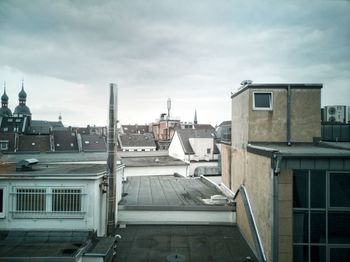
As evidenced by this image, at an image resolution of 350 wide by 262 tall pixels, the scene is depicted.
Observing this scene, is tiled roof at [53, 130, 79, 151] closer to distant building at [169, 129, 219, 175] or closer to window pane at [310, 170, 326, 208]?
distant building at [169, 129, 219, 175]

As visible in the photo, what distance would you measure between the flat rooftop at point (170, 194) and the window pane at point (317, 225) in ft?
17.1

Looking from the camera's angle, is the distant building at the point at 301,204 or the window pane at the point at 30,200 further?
the window pane at the point at 30,200

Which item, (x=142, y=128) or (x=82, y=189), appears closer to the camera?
(x=82, y=189)

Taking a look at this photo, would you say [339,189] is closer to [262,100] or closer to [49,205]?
[262,100]

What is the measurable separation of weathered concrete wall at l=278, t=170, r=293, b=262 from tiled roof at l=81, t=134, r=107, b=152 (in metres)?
49.2

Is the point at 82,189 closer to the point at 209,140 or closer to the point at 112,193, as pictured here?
the point at 112,193

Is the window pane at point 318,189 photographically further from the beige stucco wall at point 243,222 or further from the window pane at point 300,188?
the beige stucco wall at point 243,222

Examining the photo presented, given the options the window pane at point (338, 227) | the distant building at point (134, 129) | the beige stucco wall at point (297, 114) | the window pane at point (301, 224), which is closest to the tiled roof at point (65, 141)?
the distant building at point (134, 129)

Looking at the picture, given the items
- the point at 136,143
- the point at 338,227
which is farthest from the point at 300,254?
the point at 136,143

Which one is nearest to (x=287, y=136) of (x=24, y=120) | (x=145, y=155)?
(x=145, y=155)

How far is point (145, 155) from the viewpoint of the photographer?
45562 millimetres

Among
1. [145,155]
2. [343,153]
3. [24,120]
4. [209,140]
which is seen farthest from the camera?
[24,120]

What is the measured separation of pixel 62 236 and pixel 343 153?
10.4 m

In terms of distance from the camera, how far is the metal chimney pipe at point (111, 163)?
38.9 feet
